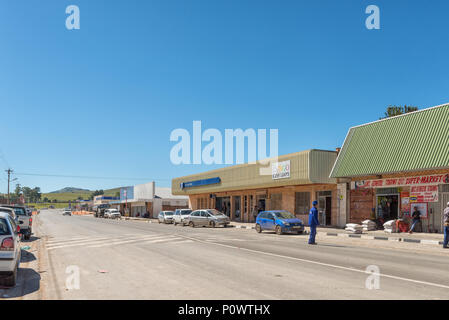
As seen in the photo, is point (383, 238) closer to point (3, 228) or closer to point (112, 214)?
point (3, 228)

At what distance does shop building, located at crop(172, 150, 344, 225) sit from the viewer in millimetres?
30328

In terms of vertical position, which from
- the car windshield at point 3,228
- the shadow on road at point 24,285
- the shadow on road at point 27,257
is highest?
the car windshield at point 3,228

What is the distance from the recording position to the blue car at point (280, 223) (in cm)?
2442

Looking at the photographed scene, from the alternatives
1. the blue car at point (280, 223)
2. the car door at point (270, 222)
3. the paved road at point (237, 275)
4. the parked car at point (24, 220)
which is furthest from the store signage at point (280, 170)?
the parked car at point (24, 220)

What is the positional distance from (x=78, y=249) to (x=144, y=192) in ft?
200

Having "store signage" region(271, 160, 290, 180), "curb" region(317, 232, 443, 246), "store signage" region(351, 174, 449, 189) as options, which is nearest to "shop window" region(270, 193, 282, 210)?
"store signage" region(271, 160, 290, 180)

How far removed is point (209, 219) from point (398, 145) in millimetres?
15903

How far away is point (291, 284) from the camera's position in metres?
8.27

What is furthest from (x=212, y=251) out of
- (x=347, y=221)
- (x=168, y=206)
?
(x=168, y=206)

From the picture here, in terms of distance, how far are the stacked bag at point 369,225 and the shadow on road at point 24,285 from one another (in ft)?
67.4

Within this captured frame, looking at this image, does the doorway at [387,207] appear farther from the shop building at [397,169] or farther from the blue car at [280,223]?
the blue car at [280,223]

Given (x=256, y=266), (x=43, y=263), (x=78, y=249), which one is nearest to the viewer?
(x=256, y=266)
